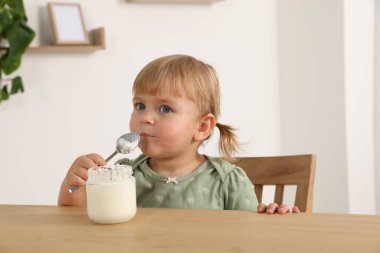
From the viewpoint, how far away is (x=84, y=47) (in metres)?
2.68

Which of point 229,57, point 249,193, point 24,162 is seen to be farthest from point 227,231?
point 229,57

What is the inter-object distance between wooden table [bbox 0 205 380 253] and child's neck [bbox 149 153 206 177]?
0.35 m

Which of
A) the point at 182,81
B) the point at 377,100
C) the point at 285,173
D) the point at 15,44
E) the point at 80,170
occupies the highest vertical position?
the point at 15,44

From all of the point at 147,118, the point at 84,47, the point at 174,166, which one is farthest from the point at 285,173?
the point at 84,47

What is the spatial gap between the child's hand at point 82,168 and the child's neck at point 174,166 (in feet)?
0.96

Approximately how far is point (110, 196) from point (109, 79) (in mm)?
1878

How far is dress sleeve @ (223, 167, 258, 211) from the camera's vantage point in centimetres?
145

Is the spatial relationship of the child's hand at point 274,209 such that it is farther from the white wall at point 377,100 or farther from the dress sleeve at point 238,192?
the white wall at point 377,100

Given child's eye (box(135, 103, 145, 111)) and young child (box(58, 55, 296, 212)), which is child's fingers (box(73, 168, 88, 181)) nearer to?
young child (box(58, 55, 296, 212))

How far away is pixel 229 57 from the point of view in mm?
3248

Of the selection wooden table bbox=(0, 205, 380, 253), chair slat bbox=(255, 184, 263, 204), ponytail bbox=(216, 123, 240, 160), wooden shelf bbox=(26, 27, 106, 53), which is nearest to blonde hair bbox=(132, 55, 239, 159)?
ponytail bbox=(216, 123, 240, 160)

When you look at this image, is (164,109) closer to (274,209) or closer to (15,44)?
(274,209)

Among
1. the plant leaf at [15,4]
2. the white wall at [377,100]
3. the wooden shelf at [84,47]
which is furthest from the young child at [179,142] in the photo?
the white wall at [377,100]

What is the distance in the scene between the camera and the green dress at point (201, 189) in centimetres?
145
